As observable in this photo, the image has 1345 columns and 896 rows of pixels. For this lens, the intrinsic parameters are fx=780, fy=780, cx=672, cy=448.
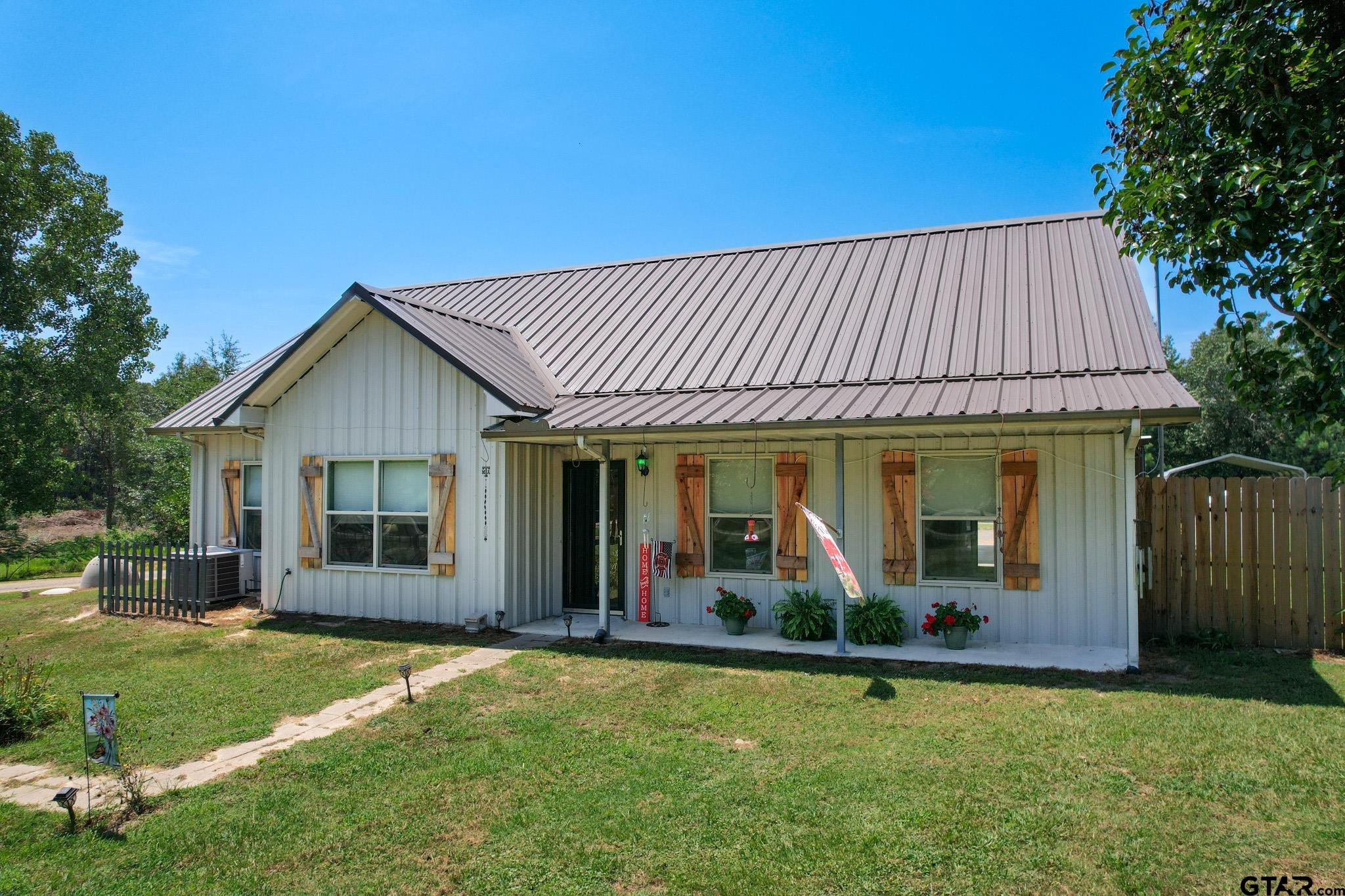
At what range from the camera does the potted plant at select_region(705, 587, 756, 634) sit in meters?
9.06

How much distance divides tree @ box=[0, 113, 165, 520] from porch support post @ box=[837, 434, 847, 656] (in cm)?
2353

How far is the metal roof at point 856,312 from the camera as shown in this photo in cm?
921

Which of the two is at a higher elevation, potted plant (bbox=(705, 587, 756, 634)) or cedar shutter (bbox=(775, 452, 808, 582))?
cedar shutter (bbox=(775, 452, 808, 582))

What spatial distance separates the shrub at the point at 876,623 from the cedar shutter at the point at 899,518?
364mm

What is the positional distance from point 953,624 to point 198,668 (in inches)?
306

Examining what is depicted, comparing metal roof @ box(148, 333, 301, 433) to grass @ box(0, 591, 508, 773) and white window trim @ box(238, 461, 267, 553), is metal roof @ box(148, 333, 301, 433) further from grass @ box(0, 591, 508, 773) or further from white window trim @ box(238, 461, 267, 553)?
grass @ box(0, 591, 508, 773)

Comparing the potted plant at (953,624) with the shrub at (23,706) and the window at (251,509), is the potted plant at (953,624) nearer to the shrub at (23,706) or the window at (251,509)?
the shrub at (23,706)

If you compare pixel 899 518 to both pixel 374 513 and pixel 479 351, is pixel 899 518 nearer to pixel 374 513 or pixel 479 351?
pixel 479 351

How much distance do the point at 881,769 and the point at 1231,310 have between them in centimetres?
322

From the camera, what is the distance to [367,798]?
4.65 meters

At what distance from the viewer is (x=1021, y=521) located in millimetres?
8367

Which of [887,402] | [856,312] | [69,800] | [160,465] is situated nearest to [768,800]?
[69,800]

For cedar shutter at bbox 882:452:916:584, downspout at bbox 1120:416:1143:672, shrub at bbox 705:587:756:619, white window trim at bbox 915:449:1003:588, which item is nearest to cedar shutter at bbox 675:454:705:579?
shrub at bbox 705:587:756:619

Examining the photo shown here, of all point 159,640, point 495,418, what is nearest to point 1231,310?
point 495,418
